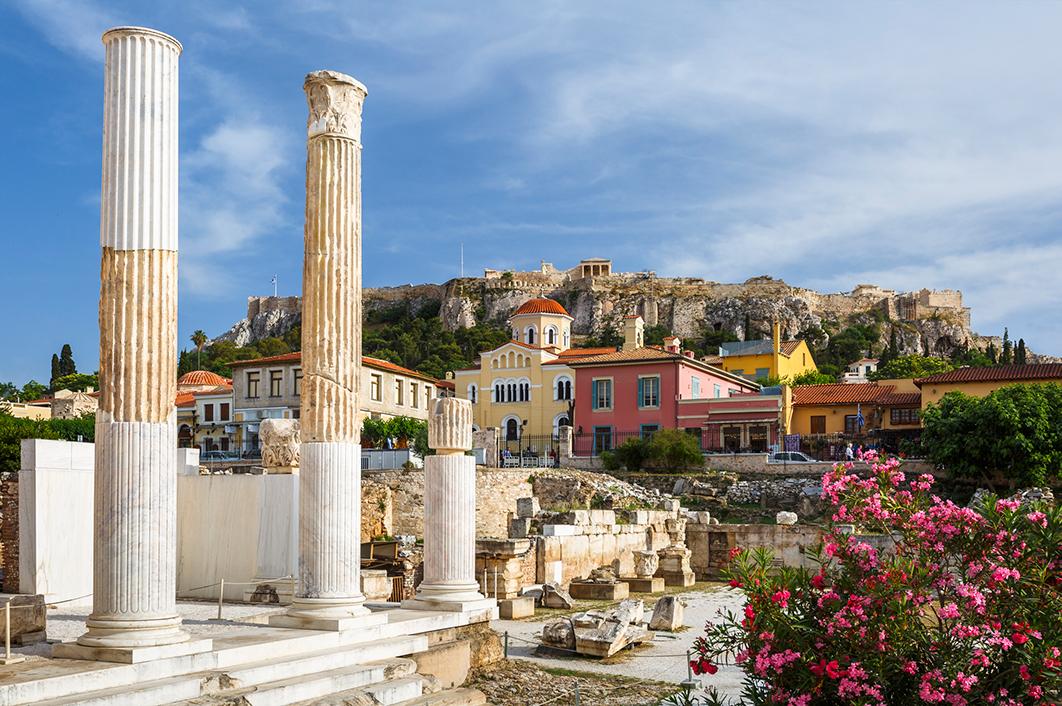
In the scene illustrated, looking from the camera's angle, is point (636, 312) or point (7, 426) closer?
point (7, 426)

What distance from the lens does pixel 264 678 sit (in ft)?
31.8

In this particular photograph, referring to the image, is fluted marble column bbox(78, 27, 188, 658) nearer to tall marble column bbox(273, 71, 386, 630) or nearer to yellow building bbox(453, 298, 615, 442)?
tall marble column bbox(273, 71, 386, 630)

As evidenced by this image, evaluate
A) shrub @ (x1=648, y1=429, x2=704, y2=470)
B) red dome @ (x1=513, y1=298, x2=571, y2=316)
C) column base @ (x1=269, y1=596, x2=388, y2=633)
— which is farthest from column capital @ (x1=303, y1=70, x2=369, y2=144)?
red dome @ (x1=513, y1=298, x2=571, y2=316)

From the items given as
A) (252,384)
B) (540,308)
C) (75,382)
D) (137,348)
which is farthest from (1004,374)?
(75,382)

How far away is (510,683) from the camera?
507 inches

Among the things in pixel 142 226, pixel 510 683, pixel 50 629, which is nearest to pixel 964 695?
pixel 510 683

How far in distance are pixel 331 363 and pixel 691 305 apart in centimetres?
10776

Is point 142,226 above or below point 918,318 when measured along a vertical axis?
below

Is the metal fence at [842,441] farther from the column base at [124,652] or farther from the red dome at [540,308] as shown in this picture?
the column base at [124,652]

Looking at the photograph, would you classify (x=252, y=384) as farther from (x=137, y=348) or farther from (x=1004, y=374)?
(x=137, y=348)

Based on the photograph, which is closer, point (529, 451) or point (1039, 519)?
point (1039, 519)

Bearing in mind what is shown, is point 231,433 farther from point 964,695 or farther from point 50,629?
point 964,695

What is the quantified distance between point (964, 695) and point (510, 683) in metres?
6.05

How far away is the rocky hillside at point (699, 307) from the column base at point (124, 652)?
10329cm
